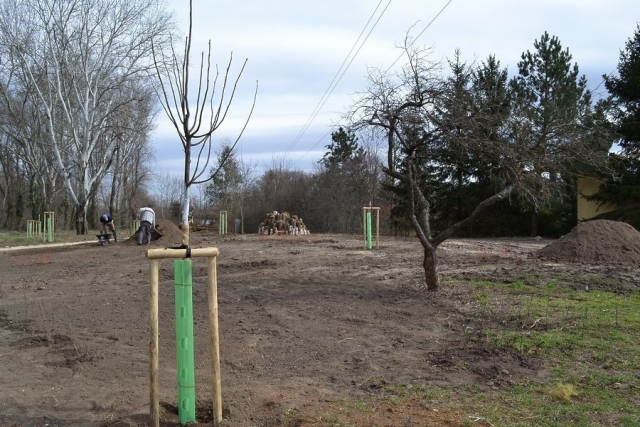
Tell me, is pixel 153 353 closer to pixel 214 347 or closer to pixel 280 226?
pixel 214 347

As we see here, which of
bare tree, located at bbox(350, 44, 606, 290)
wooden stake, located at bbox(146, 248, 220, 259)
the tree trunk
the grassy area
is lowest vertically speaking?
the grassy area

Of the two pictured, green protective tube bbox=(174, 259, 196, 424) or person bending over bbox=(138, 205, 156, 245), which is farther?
person bending over bbox=(138, 205, 156, 245)

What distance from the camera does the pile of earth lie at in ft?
48.3

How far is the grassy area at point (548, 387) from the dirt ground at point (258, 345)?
0.12 meters

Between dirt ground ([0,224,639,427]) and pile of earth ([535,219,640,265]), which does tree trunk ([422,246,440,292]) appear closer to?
dirt ground ([0,224,639,427])

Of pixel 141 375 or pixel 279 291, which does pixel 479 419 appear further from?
pixel 279 291

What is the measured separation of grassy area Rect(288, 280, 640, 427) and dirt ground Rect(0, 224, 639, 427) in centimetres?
12

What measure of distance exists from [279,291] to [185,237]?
4.97 m

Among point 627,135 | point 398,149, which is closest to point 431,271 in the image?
point 398,149

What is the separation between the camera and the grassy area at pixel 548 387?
4.21m

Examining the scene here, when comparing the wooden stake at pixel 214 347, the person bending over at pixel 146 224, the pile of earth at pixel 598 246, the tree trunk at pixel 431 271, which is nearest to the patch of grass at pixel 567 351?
the tree trunk at pixel 431 271

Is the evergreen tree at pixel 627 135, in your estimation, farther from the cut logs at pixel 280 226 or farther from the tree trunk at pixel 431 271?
the tree trunk at pixel 431 271

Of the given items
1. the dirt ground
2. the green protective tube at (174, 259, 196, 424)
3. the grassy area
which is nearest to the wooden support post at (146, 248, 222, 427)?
the green protective tube at (174, 259, 196, 424)

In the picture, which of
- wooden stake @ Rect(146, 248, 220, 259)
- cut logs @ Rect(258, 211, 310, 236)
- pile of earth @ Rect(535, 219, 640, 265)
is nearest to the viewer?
wooden stake @ Rect(146, 248, 220, 259)
